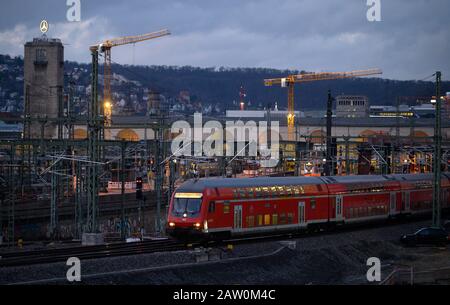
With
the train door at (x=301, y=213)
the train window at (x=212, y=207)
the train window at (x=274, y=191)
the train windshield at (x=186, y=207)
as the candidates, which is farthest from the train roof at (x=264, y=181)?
the train door at (x=301, y=213)

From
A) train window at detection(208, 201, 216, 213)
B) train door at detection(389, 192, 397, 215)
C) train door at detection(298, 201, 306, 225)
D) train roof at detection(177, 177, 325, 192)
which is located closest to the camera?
train window at detection(208, 201, 216, 213)

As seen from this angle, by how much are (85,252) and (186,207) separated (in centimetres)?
436

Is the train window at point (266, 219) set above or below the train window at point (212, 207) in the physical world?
below

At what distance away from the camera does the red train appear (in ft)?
94.2

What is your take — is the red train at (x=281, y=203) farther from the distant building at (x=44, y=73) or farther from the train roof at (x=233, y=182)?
the distant building at (x=44, y=73)

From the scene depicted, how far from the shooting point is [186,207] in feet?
94.5

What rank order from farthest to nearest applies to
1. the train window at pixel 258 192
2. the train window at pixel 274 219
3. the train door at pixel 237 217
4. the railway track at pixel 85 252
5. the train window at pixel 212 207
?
the train window at pixel 274 219
the train window at pixel 258 192
the train door at pixel 237 217
the train window at pixel 212 207
the railway track at pixel 85 252

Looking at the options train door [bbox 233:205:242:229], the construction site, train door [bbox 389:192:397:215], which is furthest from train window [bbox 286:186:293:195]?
train door [bbox 389:192:397:215]

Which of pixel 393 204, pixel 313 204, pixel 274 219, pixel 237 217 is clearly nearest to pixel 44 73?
pixel 393 204

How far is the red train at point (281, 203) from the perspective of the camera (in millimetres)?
28719

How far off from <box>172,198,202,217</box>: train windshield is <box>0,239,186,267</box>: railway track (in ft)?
3.99

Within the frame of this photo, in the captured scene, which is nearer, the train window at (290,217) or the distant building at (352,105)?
the train window at (290,217)

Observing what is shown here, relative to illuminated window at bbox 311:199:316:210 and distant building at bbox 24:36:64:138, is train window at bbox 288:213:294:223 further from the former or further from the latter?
distant building at bbox 24:36:64:138
